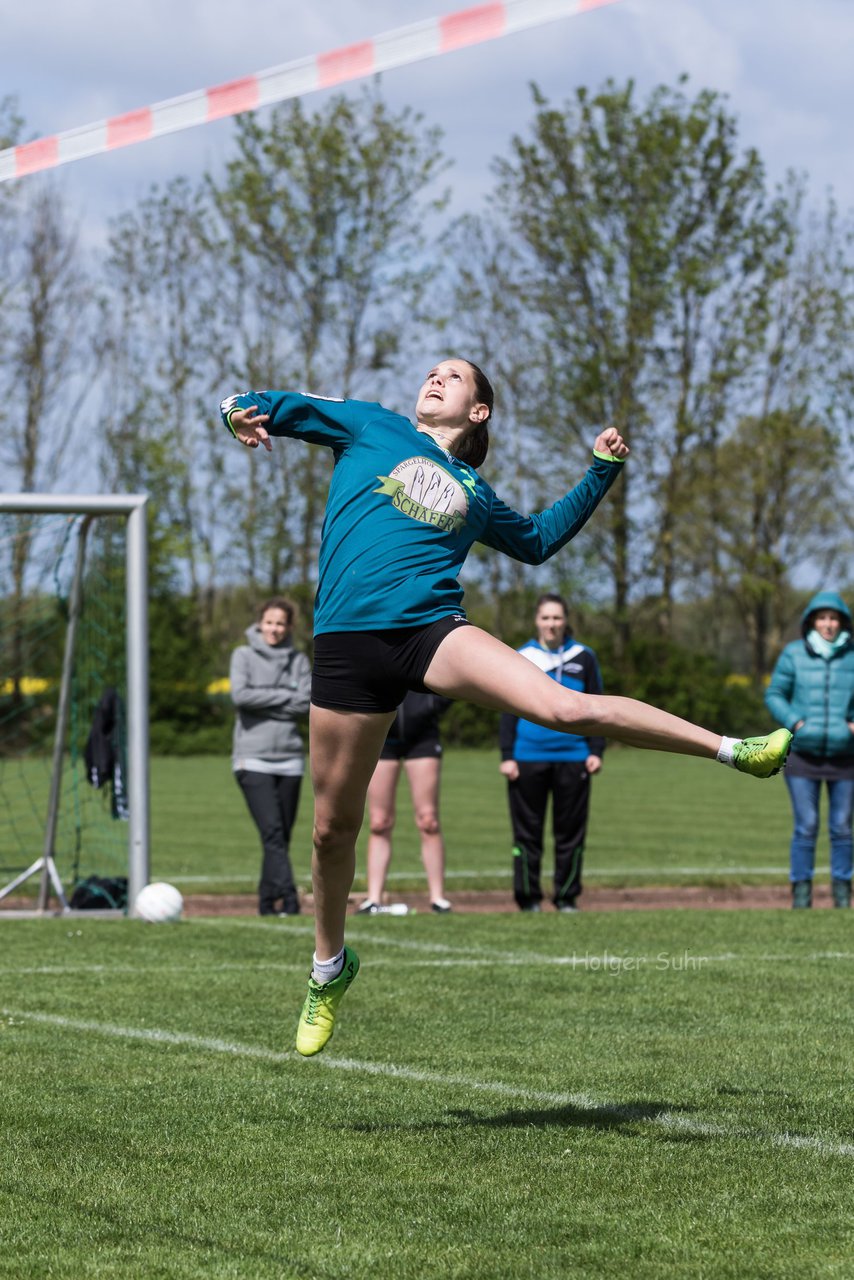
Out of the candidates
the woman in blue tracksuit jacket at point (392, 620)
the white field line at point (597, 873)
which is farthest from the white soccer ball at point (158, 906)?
the woman in blue tracksuit jacket at point (392, 620)

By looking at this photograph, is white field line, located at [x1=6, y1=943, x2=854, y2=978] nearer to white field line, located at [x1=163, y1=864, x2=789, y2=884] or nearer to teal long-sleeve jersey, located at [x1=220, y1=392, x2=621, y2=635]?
teal long-sleeve jersey, located at [x1=220, y1=392, x2=621, y2=635]

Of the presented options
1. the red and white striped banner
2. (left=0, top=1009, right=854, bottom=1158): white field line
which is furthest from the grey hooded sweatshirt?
the red and white striped banner

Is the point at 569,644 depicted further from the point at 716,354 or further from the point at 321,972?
the point at 716,354

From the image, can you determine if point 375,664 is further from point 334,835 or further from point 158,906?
point 158,906

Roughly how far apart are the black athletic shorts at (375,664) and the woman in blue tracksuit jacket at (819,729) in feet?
24.8

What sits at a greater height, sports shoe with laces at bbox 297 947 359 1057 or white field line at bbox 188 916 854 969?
sports shoe with laces at bbox 297 947 359 1057

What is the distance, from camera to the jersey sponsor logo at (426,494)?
540 centimetres

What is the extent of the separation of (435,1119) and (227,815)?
17528mm

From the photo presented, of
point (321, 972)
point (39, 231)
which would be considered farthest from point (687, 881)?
point (39, 231)

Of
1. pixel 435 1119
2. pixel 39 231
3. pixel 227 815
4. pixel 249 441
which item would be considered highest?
pixel 39 231

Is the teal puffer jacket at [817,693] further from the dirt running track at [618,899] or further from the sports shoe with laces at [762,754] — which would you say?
the sports shoe with laces at [762,754]

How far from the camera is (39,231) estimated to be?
47875 mm

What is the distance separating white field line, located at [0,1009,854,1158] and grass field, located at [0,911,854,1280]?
0.02 m

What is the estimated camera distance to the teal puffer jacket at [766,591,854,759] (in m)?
12.4
